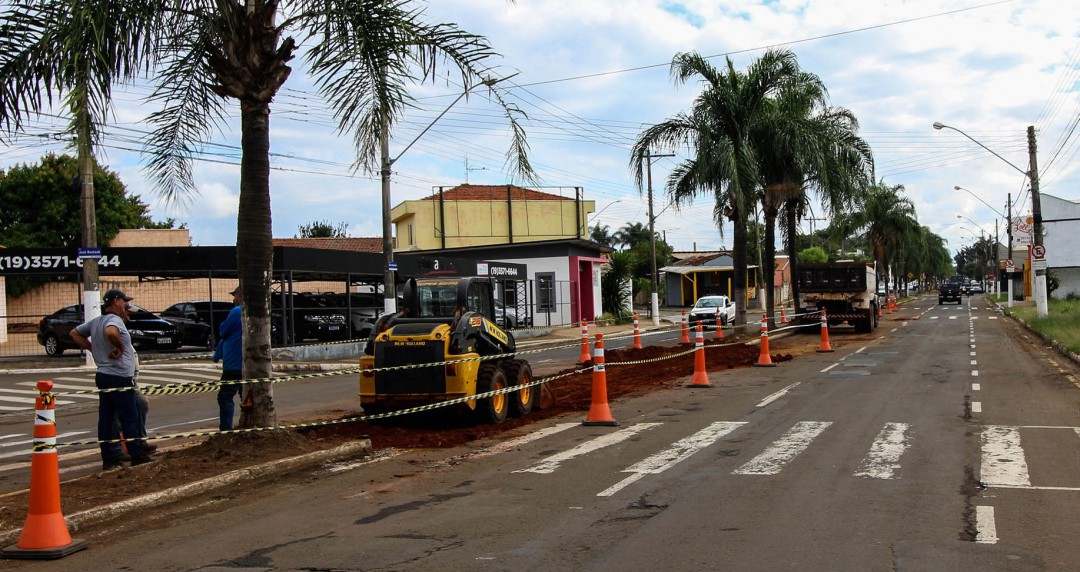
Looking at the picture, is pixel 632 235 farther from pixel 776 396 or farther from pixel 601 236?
pixel 776 396

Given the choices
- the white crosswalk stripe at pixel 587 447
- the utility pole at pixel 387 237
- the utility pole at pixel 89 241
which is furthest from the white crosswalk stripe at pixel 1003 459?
the utility pole at pixel 89 241

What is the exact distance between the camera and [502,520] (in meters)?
7.02

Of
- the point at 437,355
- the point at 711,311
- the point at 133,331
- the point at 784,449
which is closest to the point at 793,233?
the point at 711,311

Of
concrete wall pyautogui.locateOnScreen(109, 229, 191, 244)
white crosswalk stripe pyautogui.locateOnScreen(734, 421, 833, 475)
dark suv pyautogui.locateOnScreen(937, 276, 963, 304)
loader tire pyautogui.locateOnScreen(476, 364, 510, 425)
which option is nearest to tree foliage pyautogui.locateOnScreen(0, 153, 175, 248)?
concrete wall pyautogui.locateOnScreen(109, 229, 191, 244)

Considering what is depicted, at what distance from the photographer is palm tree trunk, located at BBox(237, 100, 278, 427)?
9625 millimetres

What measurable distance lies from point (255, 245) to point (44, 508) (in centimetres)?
385

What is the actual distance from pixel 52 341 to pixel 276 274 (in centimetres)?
678

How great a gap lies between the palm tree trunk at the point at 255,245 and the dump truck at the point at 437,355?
6.63 feet

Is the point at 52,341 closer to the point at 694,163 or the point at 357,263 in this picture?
the point at 357,263

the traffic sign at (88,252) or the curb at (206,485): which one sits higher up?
the traffic sign at (88,252)

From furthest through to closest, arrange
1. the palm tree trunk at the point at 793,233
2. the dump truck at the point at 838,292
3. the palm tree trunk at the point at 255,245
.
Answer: the palm tree trunk at the point at 793,233 → the dump truck at the point at 838,292 → the palm tree trunk at the point at 255,245

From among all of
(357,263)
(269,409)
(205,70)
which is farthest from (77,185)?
(269,409)

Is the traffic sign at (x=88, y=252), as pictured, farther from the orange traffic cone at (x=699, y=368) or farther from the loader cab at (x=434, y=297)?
the orange traffic cone at (x=699, y=368)

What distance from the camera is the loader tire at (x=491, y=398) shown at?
12.2m
